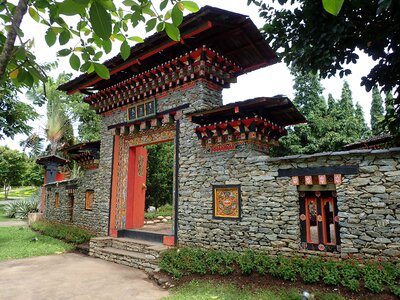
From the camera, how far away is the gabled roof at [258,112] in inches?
241

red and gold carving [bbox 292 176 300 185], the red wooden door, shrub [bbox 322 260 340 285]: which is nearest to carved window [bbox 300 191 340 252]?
red and gold carving [bbox 292 176 300 185]

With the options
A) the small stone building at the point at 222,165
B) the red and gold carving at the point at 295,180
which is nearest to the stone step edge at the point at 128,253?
the small stone building at the point at 222,165

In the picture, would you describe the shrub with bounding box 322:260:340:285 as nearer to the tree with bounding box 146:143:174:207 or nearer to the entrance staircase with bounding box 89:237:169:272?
the entrance staircase with bounding box 89:237:169:272

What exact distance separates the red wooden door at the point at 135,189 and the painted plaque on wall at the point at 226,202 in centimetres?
397

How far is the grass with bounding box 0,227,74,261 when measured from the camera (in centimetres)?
891

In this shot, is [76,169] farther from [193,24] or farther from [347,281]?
[347,281]

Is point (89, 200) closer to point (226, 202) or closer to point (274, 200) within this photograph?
point (226, 202)

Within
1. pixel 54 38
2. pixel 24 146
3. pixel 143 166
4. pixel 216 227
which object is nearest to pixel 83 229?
pixel 143 166

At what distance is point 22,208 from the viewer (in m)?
19.4

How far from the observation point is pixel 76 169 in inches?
764

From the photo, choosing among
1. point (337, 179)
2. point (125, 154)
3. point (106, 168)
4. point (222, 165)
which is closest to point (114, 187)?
point (106, 168)

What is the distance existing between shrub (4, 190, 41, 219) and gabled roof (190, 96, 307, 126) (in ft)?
54.9

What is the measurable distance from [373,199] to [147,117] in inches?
258

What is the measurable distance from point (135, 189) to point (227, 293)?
18.7 feet
